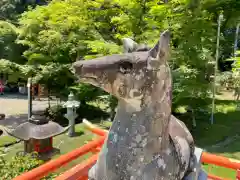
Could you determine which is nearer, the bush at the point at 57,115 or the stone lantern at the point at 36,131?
the stone lantern at the point at 36,131

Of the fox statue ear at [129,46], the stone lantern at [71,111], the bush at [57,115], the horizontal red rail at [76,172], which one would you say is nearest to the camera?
the fox statue ear at [129,46]

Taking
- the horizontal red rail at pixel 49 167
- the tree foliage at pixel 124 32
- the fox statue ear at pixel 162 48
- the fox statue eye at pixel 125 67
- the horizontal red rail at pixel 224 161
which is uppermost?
the tree foliage at pixel 124 32


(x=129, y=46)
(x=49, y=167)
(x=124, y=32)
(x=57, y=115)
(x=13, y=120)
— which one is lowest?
(x=13, y=120)

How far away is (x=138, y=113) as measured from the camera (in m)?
1.54

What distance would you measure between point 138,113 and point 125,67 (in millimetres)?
264

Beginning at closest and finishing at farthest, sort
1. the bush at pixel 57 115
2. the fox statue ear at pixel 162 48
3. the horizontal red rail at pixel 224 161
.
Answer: the fox statue ear at pixel 162 48 < the horizontal red rail at pixel 224 161 < the bush at pixel 57 115

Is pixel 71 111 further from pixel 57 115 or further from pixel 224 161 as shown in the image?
Answer: pixel 224 161

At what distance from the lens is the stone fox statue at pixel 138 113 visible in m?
1.47

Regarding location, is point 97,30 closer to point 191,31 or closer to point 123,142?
point 191,31

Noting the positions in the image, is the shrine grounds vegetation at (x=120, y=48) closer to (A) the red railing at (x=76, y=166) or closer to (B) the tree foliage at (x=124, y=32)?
(B) the tree foliage at (x=124, y=32)

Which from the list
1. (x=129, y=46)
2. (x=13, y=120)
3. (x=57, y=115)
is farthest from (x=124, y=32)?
(x=129, y=46)

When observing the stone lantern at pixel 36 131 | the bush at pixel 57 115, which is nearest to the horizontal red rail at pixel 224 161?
the stone lantern at pixel 36 131

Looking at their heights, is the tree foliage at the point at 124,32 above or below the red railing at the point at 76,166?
above

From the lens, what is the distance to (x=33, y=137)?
6.50m
